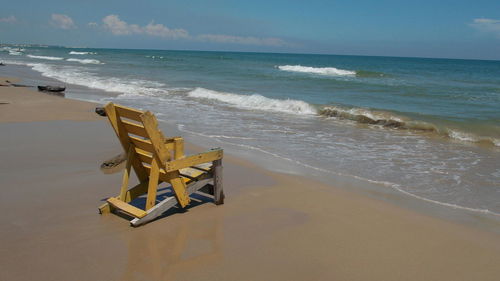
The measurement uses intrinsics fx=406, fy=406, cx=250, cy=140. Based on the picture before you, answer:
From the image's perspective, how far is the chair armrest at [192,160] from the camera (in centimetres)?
450

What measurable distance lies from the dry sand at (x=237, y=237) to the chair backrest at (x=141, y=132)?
79 cm

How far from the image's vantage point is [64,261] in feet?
12.1

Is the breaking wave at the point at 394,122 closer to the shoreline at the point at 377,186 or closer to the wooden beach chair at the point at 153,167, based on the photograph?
the shoreline at the point at 377,186

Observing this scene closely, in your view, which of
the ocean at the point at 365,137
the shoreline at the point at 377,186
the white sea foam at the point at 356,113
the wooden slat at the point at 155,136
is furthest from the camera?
the white sea foam at the point at 356,113

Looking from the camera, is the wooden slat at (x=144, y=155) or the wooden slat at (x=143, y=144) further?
the wooden slat at (x=144, y=155)

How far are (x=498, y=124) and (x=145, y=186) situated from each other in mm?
13579

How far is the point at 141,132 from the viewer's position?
443cm

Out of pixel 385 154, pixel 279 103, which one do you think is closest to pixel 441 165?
pixel 385 154

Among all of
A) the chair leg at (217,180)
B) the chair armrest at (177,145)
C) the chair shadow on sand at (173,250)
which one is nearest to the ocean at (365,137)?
the chair leg at (217,180)

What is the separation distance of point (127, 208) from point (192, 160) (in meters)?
0.91

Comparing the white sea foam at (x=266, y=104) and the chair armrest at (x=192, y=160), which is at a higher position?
the chair armrest at (x=192, y=160)

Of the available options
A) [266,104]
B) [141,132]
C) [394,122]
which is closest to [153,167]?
[141,132]

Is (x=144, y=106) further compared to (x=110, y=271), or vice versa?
(x=144, y=106)

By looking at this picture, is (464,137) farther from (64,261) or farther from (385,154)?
(64,261)
